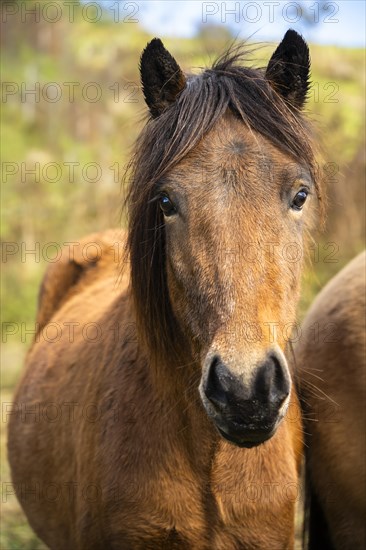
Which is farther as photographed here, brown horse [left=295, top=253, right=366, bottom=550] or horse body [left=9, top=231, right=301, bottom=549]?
brown horse [left=295, top=253, right=366, bottom=550]

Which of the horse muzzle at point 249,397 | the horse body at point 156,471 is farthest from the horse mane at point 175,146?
the horse muzzle at point 249,397

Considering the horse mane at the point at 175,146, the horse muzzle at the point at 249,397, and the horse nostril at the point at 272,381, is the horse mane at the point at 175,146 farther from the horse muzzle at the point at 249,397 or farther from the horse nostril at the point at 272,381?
the horse nostril at the point at 272,381

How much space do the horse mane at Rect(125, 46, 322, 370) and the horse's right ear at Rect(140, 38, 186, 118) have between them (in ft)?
0.18

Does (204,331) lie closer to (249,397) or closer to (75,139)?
(249,397)

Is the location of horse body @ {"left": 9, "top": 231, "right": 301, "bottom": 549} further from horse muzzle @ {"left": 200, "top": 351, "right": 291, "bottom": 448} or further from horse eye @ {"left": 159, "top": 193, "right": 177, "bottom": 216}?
horse eye @ {"left": 159, "top": 193, "right": 177, "bottom": 216}

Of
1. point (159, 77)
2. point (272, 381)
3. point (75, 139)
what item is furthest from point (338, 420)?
point (75, 139)

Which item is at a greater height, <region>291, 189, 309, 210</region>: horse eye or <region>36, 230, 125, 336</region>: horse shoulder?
<region>291, 189, 309, 210</region>: horse eye

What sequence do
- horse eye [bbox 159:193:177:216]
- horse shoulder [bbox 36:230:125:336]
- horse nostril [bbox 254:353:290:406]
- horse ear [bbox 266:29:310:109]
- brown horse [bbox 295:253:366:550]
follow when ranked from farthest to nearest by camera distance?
1. horse shoulder [bbox 36:230:125:336]
2. brown horse [bbox 295:253:366:550]
3. horse ear [bbox 266:29:310:109]
4. horse eye [bbox 159:193:177:216]
5. horse nostril [bbox 254:353:290:406]

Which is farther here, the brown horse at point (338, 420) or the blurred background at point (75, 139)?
the blurred background at point (75, 139)

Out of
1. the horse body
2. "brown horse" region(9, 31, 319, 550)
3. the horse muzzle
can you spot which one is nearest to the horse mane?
"brown horse" region(9, 31, 319, 550)

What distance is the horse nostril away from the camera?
254 centimetres

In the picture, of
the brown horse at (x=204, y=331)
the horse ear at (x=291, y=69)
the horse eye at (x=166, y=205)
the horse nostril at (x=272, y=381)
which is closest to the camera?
the horse nostril at (x=272, y=381)

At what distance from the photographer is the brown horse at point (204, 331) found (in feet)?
8.98

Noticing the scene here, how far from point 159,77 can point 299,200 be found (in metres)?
0.84
